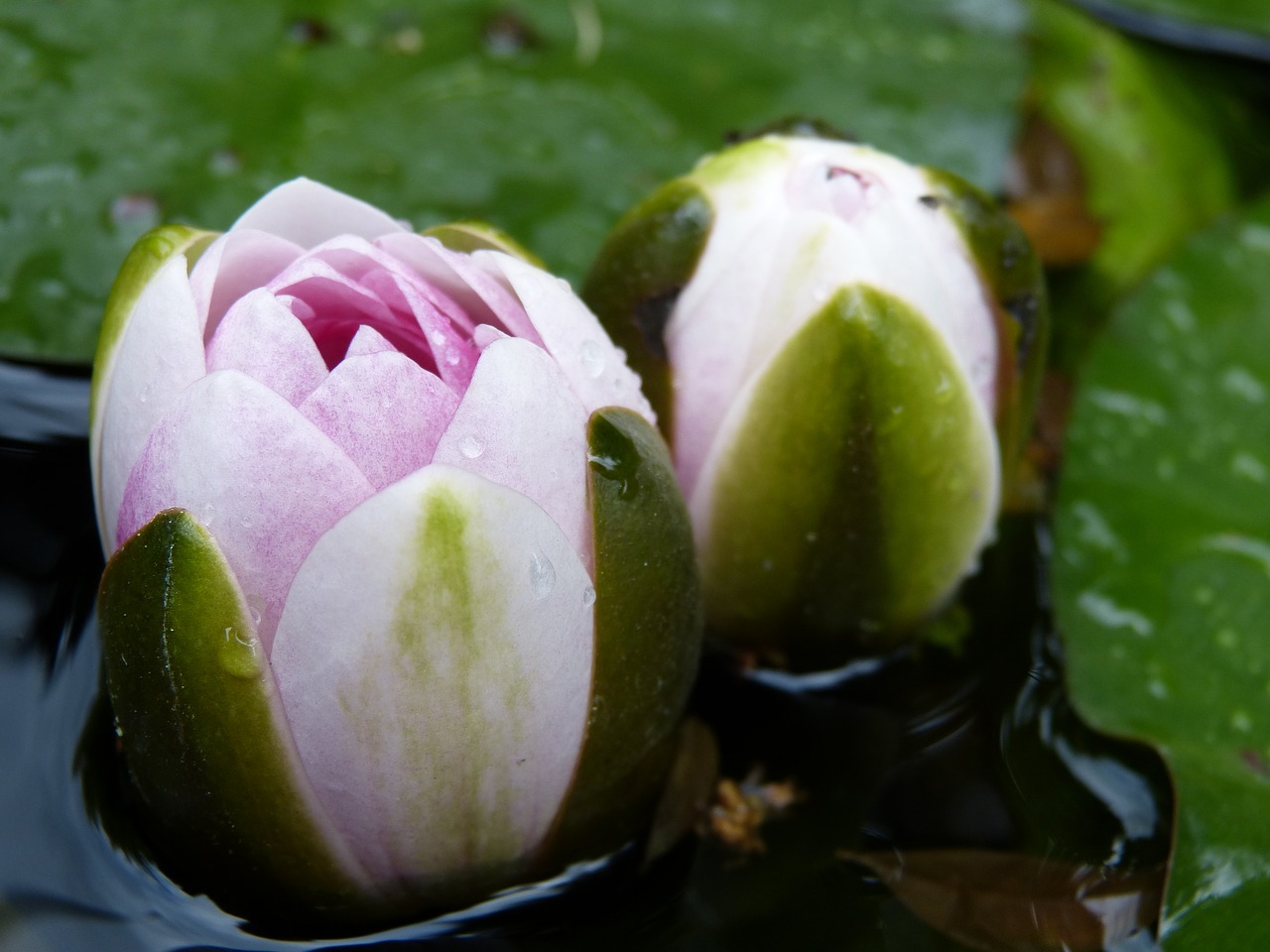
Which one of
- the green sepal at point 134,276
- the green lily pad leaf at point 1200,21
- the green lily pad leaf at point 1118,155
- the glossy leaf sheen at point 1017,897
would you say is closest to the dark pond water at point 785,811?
the glossy leaf sheen at point 1017,897

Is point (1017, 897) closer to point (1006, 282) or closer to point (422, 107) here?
point (1006, 282)

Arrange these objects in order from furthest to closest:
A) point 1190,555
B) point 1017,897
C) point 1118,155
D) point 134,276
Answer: point 1118,155, point 1190,555, point 1017,897, point 134,276

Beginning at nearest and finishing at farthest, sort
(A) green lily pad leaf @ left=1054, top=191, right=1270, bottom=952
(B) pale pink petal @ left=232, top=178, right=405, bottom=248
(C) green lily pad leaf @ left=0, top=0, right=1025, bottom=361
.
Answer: (B) pale pink petal @ left=232, top=178, right=405, bottom=248
(A) green lily pad leaf @ left=1054, top=191, right=1270, bottom=952
(C) green lily pad leaf @ left=0, top=0, right=1025, bottom=361

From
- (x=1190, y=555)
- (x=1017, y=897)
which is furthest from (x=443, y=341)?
(x=1190, y=555)

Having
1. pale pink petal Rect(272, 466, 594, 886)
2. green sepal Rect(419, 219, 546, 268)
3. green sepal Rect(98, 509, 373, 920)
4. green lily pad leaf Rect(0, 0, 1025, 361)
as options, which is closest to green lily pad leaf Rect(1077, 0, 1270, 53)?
green lily pad leaf Rect(0, 0, 1025, 361)

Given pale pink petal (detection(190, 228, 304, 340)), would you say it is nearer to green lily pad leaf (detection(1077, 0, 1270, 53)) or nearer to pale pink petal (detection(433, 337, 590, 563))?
pale pink petal (detection(433, 337, 590, 563))

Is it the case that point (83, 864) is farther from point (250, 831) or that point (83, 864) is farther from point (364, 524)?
point (364, 524)
